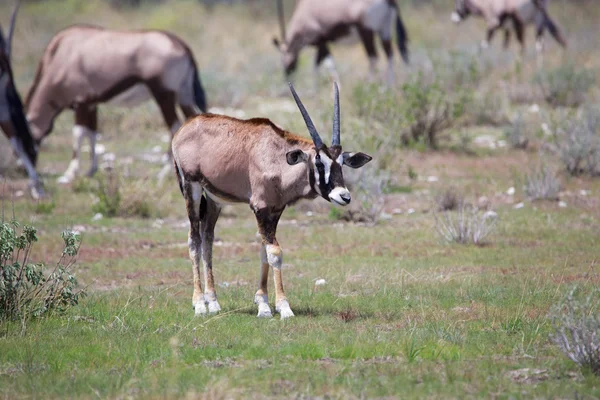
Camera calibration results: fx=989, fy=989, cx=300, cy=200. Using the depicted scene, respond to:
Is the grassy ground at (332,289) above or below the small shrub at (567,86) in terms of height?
above

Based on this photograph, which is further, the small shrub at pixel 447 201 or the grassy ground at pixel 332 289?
the small shrub at pixel 447 201

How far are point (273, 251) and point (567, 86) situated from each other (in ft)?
44.9

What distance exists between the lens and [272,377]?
6387 millimetres

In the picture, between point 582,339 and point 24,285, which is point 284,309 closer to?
point 24,285

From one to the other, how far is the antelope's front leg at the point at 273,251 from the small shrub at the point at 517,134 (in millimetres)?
9783

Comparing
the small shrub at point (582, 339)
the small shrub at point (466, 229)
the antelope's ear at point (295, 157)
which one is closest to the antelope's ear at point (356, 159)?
the antelope's ear at point (295, 157)

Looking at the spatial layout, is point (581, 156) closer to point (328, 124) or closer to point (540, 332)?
point (328, 124)

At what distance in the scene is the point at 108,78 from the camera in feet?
51.7

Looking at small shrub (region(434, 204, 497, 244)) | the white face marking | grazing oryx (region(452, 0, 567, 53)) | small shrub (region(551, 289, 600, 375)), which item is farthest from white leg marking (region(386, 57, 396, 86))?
small shrub (region(551, 289, 600, 375))

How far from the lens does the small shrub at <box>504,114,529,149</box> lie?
1689 cm

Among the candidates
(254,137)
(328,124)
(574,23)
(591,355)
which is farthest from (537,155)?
(574,23)

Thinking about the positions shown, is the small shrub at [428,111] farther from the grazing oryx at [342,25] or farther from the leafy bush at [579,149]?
the grazing oryx at [342,25]

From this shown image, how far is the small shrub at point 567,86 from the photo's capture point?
65.4 feet

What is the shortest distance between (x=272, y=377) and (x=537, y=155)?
11073 mm
